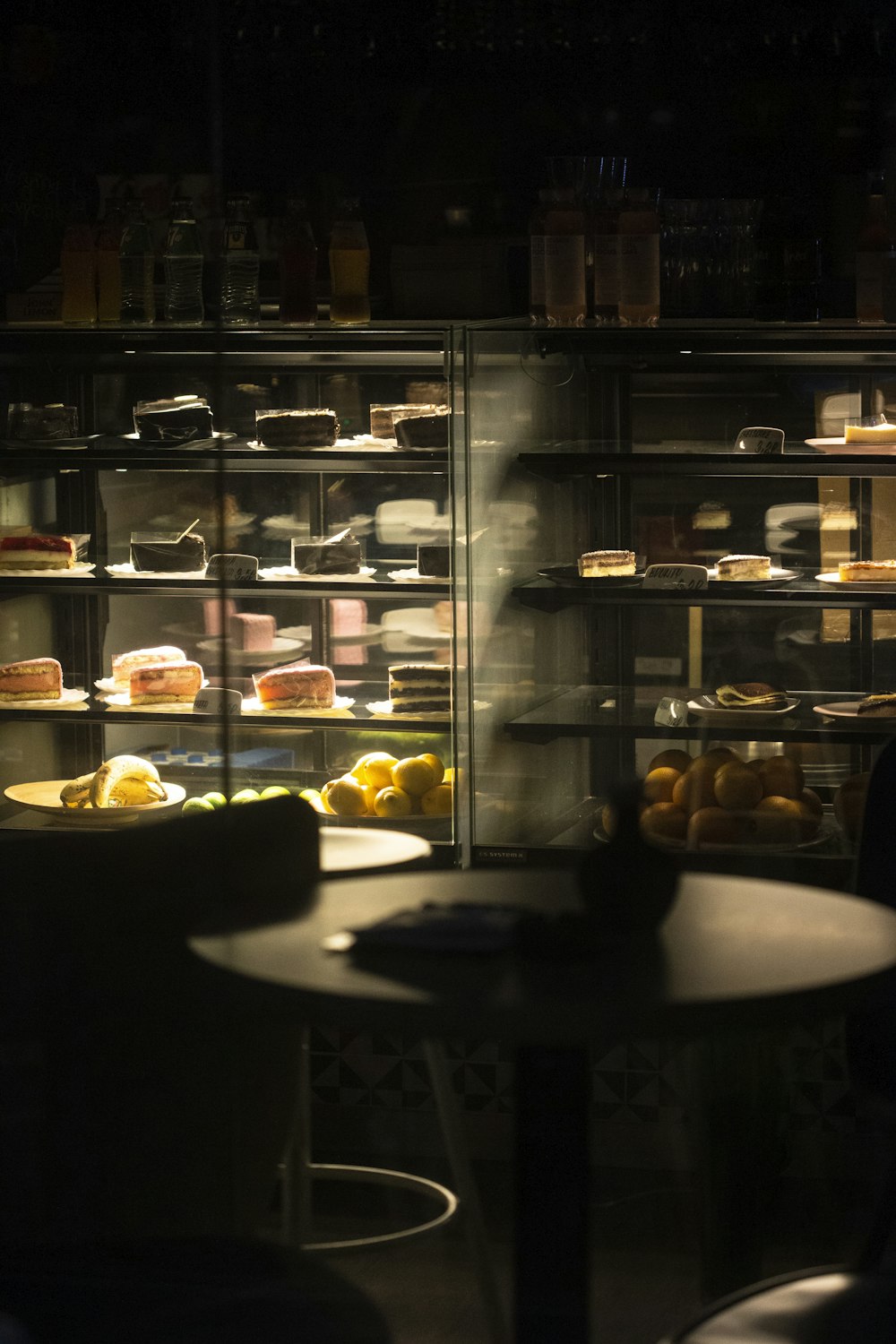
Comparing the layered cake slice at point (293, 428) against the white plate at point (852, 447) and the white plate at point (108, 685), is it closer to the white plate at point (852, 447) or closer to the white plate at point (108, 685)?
the white plate at point (108, 685)

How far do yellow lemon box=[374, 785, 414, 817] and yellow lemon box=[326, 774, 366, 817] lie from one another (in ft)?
0.15

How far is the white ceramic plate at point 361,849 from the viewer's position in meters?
2.33

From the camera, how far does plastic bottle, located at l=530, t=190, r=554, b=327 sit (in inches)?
91.5

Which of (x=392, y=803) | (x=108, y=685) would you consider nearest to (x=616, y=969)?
(x=392, y=803)

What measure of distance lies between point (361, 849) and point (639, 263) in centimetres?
97

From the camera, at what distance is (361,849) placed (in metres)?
2.36

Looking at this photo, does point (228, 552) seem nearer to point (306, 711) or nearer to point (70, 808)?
point (306, 711)

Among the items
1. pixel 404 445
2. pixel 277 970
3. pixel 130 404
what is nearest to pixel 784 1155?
pixel 277 970

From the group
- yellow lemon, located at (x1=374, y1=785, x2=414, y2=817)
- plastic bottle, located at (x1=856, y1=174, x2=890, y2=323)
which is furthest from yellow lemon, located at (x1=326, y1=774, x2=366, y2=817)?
plastic bottle, located at (x1=856, y1=174, x2=890, y2=323)

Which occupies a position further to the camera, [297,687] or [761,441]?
[297,687]

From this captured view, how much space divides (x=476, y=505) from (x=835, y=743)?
763 mm

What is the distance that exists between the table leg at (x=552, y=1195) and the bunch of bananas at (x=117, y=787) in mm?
906

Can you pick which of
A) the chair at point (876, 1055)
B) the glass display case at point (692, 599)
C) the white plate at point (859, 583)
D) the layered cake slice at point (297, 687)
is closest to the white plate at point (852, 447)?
the glass display case at point (692, 599)

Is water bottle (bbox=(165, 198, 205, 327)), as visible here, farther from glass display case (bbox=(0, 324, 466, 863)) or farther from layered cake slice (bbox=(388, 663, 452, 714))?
layered cake slice (bbox=(388, 663, 452, 714))
